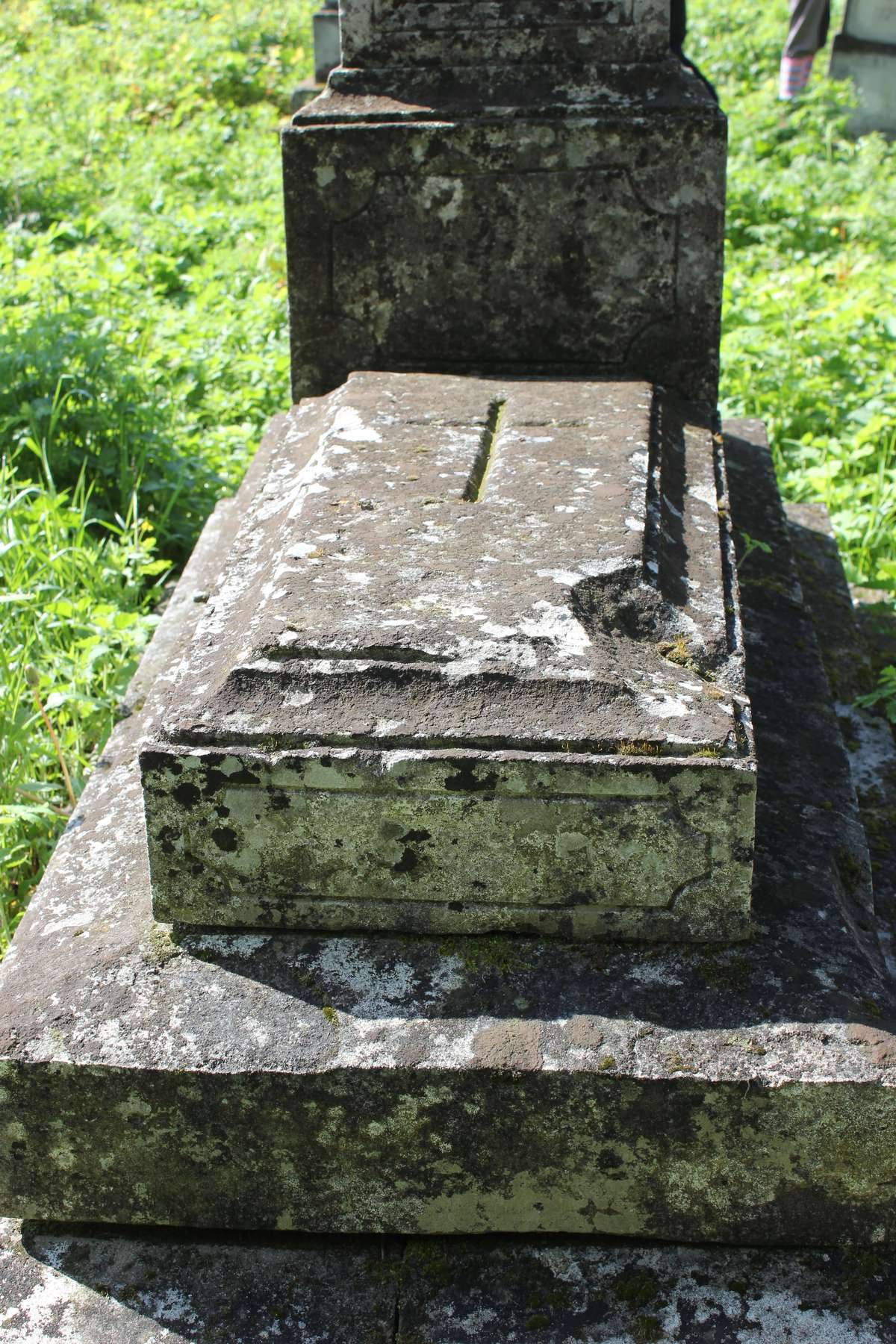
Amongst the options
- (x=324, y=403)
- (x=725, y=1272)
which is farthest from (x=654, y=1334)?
(x=324, y=403)

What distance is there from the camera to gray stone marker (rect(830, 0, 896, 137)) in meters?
8.38

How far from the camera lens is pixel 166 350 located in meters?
4.86

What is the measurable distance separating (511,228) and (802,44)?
6.31 m

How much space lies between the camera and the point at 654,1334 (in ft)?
5.42

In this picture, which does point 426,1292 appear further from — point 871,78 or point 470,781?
point 871,78

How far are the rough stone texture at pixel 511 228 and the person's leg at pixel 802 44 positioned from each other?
5988mm

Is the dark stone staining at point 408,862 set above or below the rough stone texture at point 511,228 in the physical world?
below

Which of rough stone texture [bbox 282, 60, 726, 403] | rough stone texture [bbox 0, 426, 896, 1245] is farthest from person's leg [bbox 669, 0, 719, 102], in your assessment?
rough stone texture [bbox 0, 426, 896, 1245]

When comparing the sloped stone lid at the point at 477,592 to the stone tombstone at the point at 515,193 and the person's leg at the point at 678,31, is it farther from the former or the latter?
the person's leg at the point at 678,31

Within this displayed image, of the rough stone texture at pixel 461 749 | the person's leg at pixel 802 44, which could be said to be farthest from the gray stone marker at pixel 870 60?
the rough stone texture at pixel 461 749

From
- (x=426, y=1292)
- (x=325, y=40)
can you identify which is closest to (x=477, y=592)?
(x=426, y=1292)

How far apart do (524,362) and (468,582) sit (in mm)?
1114

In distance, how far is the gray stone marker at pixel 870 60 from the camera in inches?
330

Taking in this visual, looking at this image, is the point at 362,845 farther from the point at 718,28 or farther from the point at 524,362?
the point at 718,28
